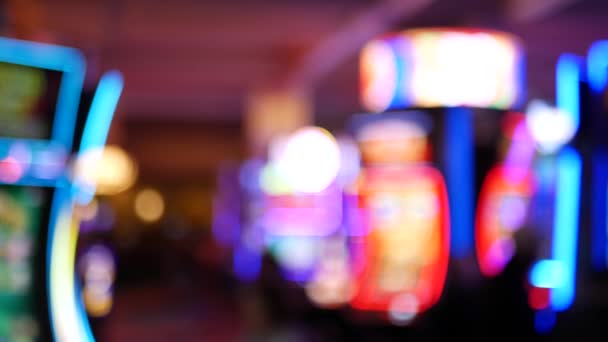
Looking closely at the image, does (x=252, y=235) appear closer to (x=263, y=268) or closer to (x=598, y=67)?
(x=263, y=268)

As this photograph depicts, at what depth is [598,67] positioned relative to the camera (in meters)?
3.19

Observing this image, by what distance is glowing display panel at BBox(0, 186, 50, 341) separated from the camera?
2.30 metres

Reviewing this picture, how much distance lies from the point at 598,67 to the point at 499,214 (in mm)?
1498

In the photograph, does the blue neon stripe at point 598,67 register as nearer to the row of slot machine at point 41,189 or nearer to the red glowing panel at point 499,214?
the red glowing panel at point 499,214

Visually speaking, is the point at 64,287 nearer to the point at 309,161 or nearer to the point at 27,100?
the point at 27,100

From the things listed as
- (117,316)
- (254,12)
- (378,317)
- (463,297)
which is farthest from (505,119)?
(117,316)

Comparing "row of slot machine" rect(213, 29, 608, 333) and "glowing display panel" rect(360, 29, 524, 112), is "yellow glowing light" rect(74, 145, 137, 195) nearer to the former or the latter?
"row of slot machine" rect(213, 29, 608, 333)

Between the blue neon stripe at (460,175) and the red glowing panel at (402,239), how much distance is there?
49mm

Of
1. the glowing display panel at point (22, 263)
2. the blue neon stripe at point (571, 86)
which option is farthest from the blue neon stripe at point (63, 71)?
the blue neon stripe at point (571, 86)

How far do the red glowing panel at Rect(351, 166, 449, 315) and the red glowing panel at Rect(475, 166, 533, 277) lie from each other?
0.82 feet

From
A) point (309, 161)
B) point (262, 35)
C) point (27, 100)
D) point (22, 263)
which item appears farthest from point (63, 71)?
point (262, 35)

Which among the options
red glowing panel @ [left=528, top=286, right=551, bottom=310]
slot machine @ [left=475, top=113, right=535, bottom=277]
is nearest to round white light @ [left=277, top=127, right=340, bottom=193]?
slot machine @ [left=475, top=113, right=535, bottom=277]

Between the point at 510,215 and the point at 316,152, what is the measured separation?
3216 millimetres

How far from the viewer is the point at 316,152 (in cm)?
756
